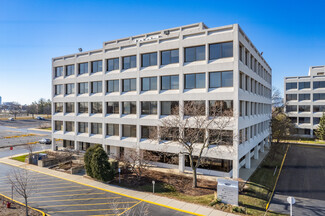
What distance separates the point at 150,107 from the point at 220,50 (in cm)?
1152

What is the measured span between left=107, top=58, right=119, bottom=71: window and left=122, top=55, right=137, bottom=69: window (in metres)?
1.50

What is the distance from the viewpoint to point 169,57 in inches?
1032

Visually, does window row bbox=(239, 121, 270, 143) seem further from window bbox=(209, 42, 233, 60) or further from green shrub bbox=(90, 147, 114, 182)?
green shrub bbox=(90, 147, 114, 182)

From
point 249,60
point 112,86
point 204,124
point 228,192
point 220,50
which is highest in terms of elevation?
point 220,50

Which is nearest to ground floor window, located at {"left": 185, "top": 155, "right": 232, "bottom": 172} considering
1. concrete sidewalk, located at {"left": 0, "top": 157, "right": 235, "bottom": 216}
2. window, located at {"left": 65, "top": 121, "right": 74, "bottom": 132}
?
concrete sidewalk, located at {"left": 0, "top": 157, "right": 235, "bottom": 216}

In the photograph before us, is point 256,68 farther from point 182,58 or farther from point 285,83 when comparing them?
point 285,83

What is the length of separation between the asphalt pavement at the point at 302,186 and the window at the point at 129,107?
1951 centimetres

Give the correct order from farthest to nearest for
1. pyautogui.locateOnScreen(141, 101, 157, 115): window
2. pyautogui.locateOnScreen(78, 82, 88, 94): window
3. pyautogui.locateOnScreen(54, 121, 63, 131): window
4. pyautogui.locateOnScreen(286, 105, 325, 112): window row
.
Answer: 1. pyautogui.locateOnScreen(286, 105, 325, 112): window row
2. pyautogui.locateOnScreen(54, 121, 63, 131): window
3. pyautogui.locateOnScreen(78, 82, 88, 94): window
4. pyautogui.locateOnScreen(141, 101, 157, 115): window

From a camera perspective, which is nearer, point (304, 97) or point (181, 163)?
point (181, 163)

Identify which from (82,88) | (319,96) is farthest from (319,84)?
(82,88)

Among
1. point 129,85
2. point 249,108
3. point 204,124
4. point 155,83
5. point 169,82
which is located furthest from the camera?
point 129,85

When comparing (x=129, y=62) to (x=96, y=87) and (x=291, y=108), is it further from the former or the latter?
(x=291, y=108)

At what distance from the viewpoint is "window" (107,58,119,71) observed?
101 feet


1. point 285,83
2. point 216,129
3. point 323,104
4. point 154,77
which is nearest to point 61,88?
point 154,77
